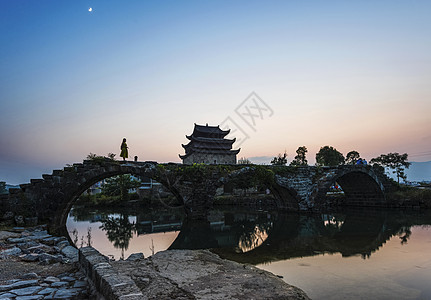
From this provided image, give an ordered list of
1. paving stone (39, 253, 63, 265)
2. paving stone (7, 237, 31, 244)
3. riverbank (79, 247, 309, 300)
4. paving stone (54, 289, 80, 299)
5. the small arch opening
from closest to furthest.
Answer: riverbank (79, 247, 309, 300) < paving stone (54, 289, 80, 299) < paving stone (39, 253, 63, 265) < paving stone (7, 237, 31, 244) < the small arch opening

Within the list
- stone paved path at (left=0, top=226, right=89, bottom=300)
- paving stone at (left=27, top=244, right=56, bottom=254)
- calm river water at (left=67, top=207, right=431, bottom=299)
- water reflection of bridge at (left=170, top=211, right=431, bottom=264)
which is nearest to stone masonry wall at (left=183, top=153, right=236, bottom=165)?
calm river water at (left=67, top=207, right=431, bottom=299)

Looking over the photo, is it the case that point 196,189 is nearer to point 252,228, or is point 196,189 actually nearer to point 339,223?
point 252,228

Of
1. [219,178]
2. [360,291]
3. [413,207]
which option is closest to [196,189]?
[219,178]

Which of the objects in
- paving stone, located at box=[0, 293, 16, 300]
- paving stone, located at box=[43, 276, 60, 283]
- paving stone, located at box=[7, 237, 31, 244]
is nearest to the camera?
paving stone, located at box=[0, 293, 16, 300]

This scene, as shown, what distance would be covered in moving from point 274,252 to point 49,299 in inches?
269

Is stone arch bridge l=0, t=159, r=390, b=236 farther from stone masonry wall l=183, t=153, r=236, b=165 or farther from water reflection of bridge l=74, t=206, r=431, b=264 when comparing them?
stone masonry wall l=183, t=153, r=236, b=165

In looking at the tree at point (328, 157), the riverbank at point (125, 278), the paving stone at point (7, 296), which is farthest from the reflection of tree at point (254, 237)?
the tree at point (328, 157)

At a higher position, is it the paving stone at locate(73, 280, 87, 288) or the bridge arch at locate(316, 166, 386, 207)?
the bridge arch at locate(316, 166, 386, 207)

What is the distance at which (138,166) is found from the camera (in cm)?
1451

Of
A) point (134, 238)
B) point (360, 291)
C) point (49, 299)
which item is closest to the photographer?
point (49, 299)

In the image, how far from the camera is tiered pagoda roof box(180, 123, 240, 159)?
35438 mm

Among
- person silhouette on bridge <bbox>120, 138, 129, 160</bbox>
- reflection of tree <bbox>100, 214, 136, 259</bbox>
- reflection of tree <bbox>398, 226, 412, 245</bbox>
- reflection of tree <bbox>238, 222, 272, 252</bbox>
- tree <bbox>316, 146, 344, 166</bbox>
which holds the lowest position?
reflection of tree <bbox>398, 226, 412, 245</bbox>

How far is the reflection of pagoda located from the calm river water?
19.0 metres

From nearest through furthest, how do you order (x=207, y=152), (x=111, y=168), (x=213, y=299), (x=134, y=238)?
(x=213, y=299)
(x=134, y=238)
(x=111, y=168)
(x=207, y=152)
